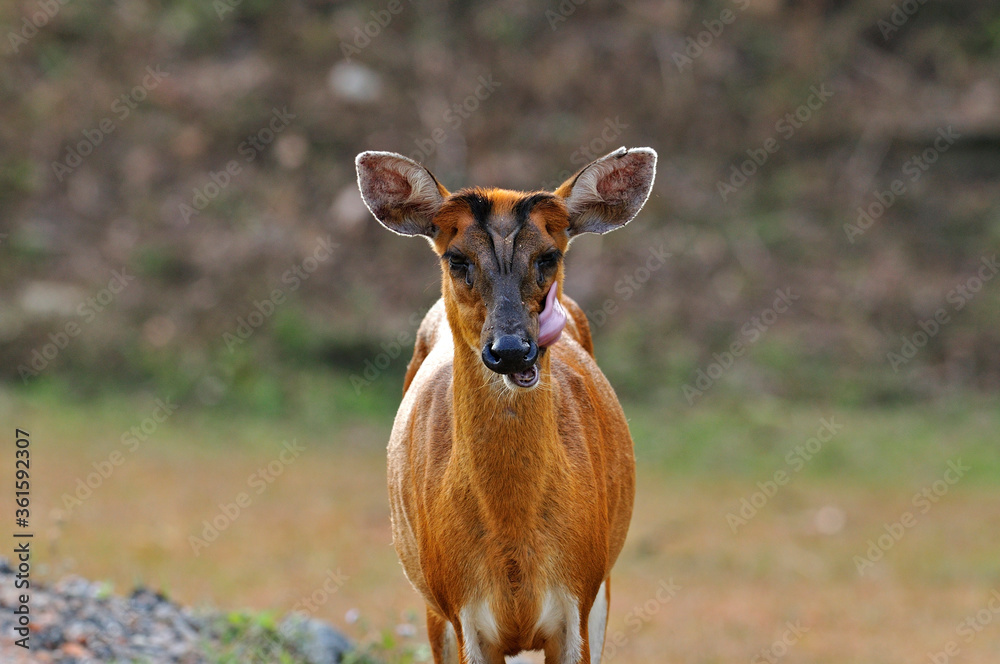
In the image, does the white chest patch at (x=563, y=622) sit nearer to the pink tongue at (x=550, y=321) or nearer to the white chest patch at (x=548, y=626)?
the white chest patch at (x=548, y=626)

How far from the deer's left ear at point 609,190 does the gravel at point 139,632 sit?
3.22 metres

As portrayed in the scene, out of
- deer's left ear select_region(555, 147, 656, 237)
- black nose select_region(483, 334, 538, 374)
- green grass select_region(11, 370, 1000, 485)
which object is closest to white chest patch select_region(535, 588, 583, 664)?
black nose select_region(483, 334, 538, 374)

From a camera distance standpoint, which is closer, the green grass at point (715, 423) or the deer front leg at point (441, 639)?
the deer front leg at point (441, 639)

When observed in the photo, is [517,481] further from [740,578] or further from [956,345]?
[956,345]

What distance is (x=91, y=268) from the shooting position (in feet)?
57.7

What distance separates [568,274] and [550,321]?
1242 cm

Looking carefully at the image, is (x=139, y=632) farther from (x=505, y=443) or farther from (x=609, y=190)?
(x=609, y=190)

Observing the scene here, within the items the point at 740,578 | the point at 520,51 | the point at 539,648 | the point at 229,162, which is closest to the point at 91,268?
the point at 229,162

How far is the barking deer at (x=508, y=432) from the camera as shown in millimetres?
5004

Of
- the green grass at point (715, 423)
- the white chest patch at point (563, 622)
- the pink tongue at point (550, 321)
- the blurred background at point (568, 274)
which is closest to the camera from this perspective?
the pink tongue at point (550, 321)

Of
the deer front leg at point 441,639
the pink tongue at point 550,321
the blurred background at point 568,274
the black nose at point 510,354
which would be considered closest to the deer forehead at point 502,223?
the pink tongue at point 550,321

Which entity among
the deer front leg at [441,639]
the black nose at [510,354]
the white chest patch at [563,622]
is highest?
the black nose at [510,354]

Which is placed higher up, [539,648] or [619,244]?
[619,244]

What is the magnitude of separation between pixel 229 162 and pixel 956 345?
34.6 feet
